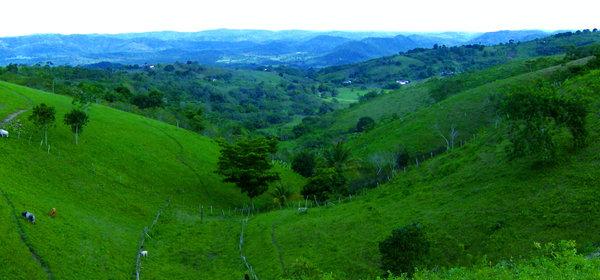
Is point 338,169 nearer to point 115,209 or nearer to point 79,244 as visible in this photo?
point 115,209

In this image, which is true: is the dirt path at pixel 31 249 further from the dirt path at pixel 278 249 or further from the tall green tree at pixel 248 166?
the tall green tree at pixel 248 166

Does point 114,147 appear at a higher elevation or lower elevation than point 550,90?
lower

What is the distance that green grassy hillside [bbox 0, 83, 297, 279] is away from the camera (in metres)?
41.1

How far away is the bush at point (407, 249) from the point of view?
3556 centimetres

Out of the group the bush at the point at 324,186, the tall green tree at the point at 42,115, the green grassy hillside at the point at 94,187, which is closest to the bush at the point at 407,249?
the green grassy hillside at the point at 94,187

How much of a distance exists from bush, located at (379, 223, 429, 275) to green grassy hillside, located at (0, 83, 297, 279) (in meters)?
21.7

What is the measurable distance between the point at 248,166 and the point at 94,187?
21.0 metres

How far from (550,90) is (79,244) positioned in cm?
4755

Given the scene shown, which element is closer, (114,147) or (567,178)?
(567,178)

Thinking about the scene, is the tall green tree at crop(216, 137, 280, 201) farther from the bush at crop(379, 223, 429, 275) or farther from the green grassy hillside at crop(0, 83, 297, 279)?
the bush at crop(379, 223, 429, 275)

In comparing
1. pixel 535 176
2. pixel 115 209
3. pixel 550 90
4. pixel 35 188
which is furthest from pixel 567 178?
pixel 35 188

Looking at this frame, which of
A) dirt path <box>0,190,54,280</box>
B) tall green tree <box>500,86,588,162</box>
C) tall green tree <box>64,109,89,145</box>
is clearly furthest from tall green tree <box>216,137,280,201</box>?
tall green tree <box>500,86,588,162</box>

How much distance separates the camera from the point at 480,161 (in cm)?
5650

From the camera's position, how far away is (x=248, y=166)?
70.3 metres
